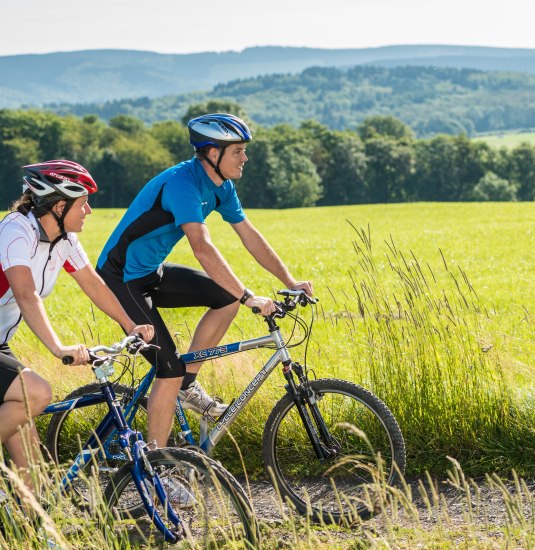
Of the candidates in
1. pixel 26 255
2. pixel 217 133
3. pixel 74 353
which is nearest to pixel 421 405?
pixel 217 133

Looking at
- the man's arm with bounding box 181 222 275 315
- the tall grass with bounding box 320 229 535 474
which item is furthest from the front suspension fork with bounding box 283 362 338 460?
the tall grass with bounding box 320 229 535 474

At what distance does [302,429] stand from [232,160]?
1805 mm

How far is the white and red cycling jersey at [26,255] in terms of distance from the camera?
4.16 m

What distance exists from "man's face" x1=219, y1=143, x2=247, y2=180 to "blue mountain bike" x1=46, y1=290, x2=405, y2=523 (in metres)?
0.80

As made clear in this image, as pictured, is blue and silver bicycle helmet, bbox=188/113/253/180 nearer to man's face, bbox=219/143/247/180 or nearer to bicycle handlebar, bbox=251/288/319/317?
man's face, bbox=219/143/247/180

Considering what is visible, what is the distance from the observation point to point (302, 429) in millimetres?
5422

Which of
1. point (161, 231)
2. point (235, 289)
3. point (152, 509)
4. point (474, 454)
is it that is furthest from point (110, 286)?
point (474, 454)

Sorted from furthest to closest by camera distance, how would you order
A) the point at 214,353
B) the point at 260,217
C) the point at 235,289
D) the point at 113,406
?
1. the point at 260,217
2. the point at 214,353
3. the point at 235,289
4. the point at 113,406

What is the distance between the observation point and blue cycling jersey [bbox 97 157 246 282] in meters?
4.80

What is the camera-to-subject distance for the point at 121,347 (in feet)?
13.3

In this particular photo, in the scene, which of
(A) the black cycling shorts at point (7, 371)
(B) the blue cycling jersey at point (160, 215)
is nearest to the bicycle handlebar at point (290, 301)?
(B) the blue cycling jersey at point (160, 215)

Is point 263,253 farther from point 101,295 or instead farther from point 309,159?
point 309,159

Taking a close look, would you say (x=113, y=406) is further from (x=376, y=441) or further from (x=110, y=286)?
(x=376, y=441)

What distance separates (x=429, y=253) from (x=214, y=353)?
24.0 m
